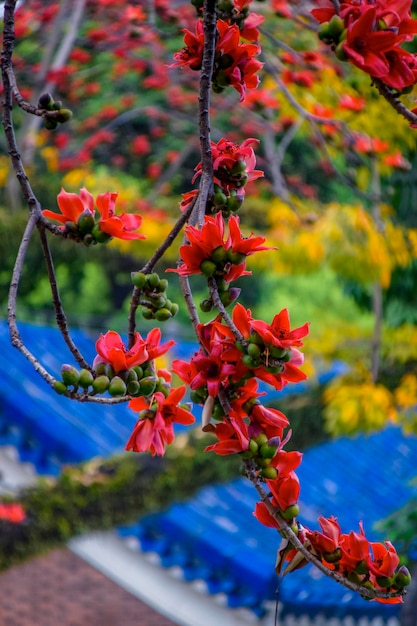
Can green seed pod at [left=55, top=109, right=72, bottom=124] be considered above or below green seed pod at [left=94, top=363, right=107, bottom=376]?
above

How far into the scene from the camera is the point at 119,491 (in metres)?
2.34

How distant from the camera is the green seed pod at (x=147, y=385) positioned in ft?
2.08

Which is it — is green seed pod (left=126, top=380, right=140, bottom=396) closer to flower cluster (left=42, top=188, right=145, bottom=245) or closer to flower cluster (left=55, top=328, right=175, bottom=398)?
flower cluster (left=55, top=328, right=175, bottom=398)

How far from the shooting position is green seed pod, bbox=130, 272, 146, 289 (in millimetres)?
Answer: 629

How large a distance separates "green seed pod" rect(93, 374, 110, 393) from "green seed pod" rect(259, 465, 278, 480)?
0.13 metres

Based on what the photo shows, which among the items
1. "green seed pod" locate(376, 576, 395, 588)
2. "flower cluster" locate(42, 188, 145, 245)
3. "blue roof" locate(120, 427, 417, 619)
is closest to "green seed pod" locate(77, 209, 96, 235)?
"flower cluster" locate(42, 188, 145, 245)

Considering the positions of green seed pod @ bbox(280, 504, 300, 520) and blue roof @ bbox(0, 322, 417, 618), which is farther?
blue roof @ bbox(0, 322, 417, 618)

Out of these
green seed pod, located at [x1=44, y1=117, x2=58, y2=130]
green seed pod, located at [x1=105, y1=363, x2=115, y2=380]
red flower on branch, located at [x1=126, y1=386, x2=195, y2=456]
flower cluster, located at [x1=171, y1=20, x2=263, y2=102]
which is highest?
flower cluster, located at [x1=171, y1=20, x2=263, y2=102]

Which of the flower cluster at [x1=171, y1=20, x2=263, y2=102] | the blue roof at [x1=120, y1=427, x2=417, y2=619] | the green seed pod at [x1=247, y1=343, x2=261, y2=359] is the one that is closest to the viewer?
the green seed pod at [x1=247, y1=343, x2=261, y2=359]

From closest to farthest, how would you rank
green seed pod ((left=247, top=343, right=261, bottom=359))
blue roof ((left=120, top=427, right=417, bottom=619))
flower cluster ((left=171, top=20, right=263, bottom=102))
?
green seed pod ((left=247, top=343, right=261, bottom=359)) < flower cluster ((left=171, top=20, right=263, bottom=102)) < blue roof ((left=120, top=427, right=417, bottom=619))

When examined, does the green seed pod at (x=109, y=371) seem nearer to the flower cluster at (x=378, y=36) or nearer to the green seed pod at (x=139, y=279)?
the green seed pod at (x=139, y=279)

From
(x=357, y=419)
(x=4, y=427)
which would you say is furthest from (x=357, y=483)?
(x=4, y=427)

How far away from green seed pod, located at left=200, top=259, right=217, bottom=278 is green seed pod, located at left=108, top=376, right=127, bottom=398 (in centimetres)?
11

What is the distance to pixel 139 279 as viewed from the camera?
63cm
